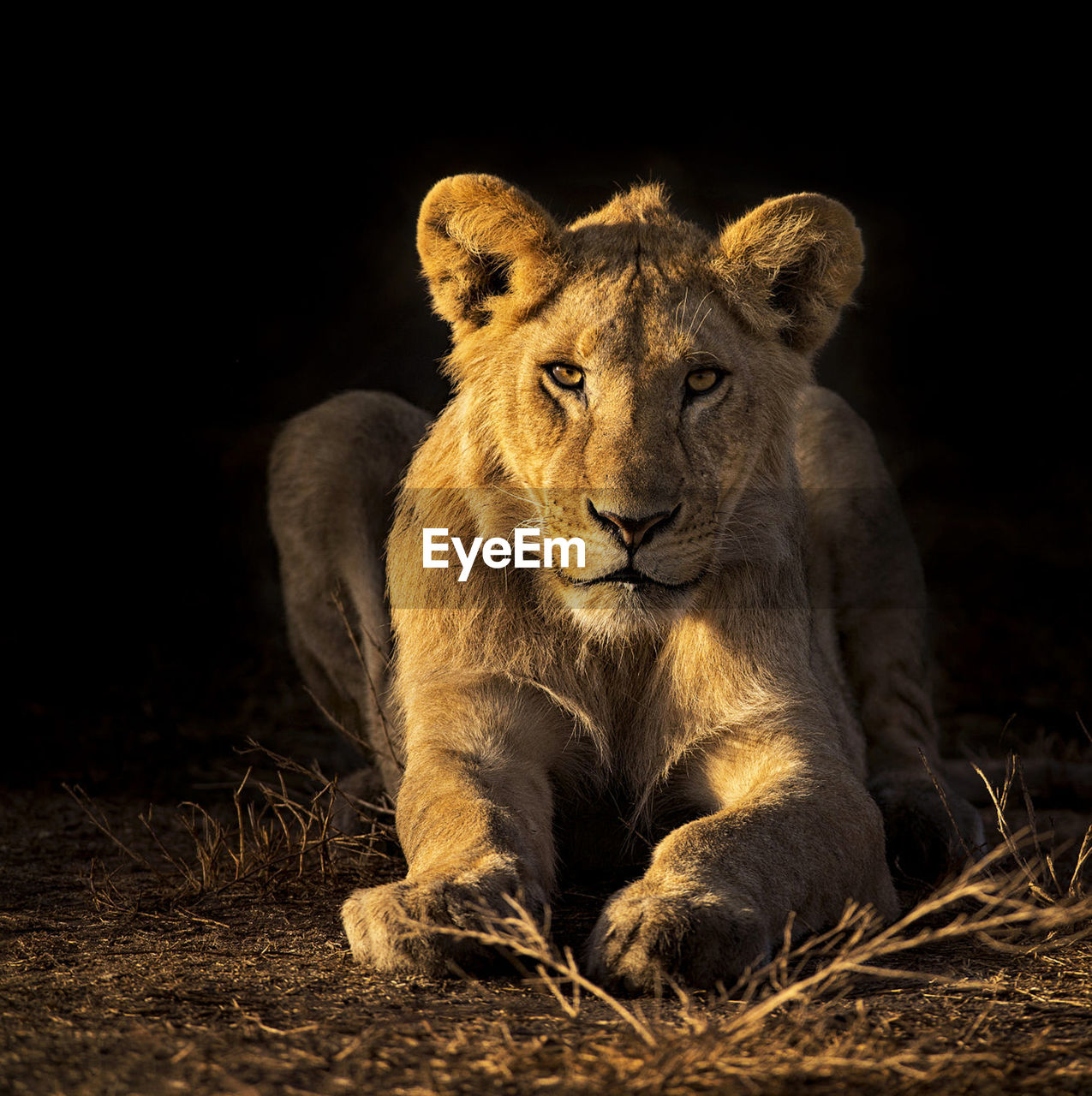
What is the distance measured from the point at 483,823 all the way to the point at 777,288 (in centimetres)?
169

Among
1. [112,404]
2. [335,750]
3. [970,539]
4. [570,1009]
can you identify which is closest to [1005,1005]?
[570,1009]

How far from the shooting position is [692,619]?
10.6ft

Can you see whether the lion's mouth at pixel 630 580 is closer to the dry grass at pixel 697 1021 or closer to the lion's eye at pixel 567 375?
the lion's eye at pixel 567 375

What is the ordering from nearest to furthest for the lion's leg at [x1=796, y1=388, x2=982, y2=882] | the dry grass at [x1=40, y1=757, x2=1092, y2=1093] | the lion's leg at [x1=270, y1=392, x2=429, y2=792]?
1. the dry grass at [x1=40, y1=757, x2=1092, y2=1093]
2. the lion's leg at [x1=796, y1=388, x2=982, y2=882]
3. the lion's leg at [x1=270, y1=392, x2=429, y2=792]

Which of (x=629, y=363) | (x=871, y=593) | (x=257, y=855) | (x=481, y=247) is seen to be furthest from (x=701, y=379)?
(x=871, y=593)

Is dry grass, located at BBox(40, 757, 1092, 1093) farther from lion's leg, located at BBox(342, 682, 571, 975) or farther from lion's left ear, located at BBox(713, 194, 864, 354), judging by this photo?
lion's left ear, located at BBox(713, 194, 864, 354)

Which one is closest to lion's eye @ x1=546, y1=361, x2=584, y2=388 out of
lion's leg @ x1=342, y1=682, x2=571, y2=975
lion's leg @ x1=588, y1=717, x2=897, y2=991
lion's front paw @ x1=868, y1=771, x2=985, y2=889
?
lion's leg @ x1=342, y1=682, x2=571, y2=975

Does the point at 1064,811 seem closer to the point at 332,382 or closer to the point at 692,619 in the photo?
the point at 692,619

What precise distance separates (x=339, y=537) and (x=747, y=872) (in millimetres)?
2692

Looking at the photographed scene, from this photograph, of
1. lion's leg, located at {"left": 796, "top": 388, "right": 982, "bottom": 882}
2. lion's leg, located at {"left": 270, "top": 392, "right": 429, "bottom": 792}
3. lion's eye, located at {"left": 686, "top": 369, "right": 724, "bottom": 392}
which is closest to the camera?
lion's eye, located at {"left": 686, "top": 369, "right": 724, "bottom": 392}

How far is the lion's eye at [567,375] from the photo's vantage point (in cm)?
307

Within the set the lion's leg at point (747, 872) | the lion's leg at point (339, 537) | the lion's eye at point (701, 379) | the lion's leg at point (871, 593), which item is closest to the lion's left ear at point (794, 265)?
the lion's eye at point (701, 379)

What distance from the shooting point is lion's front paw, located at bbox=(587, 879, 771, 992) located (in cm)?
223

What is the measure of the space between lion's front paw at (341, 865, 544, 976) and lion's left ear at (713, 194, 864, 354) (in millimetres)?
1667
